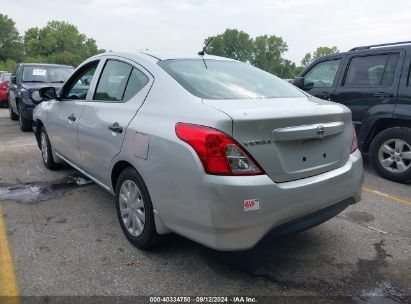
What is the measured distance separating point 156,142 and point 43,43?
10046 centimetres

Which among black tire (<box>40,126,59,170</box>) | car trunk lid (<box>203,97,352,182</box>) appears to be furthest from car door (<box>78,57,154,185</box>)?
black tire (<box>40,126,59,170</box>)

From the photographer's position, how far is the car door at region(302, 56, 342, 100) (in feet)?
20.6

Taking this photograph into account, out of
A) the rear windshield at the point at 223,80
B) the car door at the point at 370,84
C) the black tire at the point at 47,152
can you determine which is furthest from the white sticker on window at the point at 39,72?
the rear windshield at the point at 223,80

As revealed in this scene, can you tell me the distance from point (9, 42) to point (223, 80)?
9629cm

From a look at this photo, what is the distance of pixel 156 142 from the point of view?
2791mm

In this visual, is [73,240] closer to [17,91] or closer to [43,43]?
[17,91]

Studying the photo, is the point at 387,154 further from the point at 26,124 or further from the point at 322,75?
the point at 26,124

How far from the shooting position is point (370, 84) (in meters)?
5.77

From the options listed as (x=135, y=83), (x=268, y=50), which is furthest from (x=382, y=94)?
(x=268, y=50)

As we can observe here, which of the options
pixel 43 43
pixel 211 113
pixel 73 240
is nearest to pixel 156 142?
pixel 211 113

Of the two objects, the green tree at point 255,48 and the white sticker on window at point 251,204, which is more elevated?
the green tree at point 255,48

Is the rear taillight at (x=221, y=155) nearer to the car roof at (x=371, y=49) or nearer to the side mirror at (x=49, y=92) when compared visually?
the side mirror at (x=49, y=92)

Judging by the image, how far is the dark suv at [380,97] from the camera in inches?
210

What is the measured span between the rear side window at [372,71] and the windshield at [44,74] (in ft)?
23.6
